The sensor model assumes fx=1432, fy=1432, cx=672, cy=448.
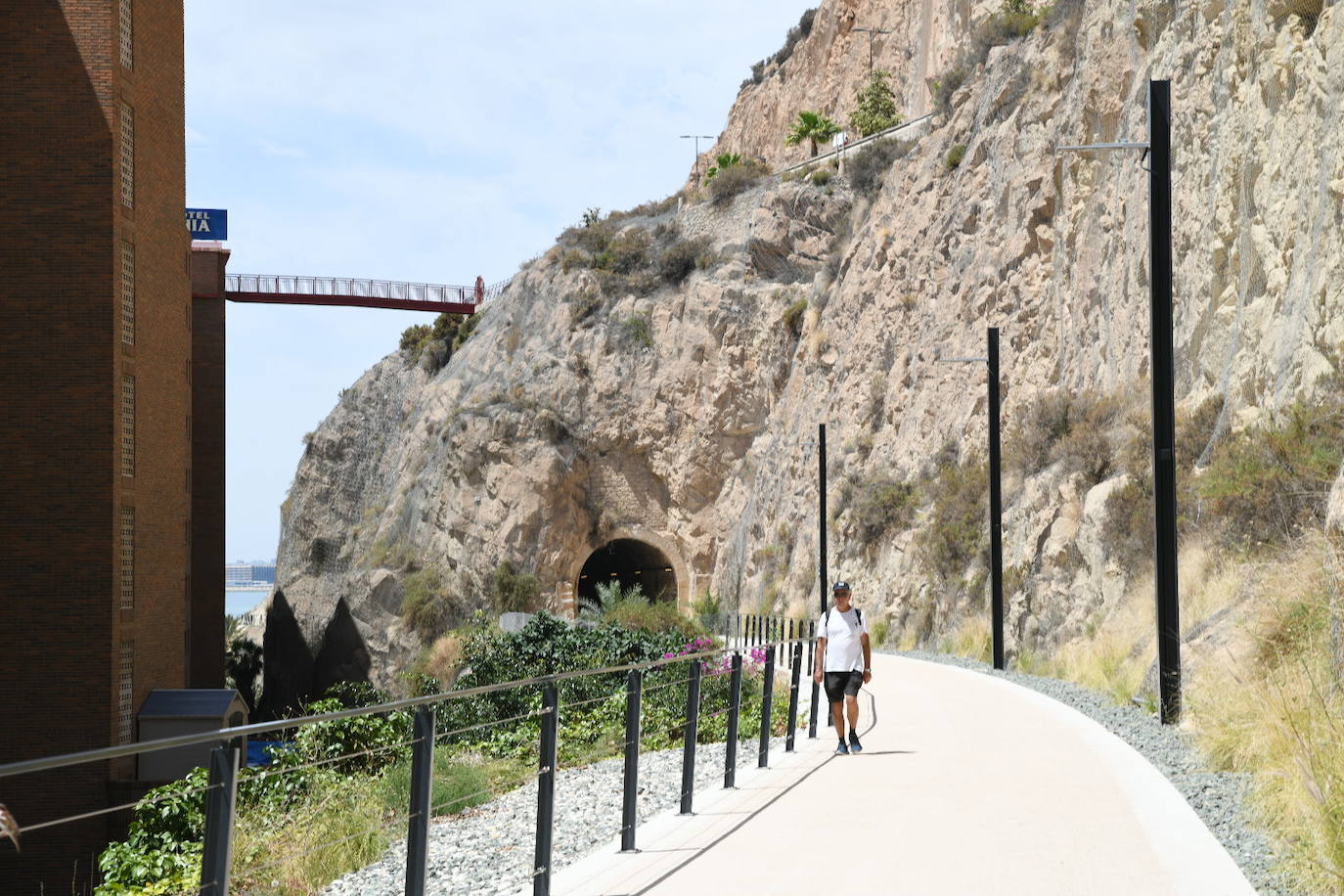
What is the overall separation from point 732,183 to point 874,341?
2256cm

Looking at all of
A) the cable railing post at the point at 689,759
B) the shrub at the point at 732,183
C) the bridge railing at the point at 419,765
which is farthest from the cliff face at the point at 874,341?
the bridge railing at the point at 419,765

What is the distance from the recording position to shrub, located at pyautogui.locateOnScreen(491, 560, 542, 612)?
6241 cm

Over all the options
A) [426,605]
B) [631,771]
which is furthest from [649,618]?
[426,605]

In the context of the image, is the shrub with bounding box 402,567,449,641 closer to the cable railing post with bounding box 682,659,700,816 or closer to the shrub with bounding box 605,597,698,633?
the shrub with bounding box 605,597,698,633

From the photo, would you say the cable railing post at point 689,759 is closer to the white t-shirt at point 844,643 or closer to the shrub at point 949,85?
the white t-shirt at point 844,643

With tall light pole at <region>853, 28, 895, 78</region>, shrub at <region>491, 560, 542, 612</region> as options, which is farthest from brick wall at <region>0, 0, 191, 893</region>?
tall light pole at <region>853, 28, 895, 78</region>

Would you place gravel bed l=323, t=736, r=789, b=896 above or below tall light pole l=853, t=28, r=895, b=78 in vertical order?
below

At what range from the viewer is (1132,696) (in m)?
18.1

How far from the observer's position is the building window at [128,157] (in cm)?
2880

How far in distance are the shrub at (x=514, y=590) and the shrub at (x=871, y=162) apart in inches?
892

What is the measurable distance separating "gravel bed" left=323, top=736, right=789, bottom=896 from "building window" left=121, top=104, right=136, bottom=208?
1802 cm

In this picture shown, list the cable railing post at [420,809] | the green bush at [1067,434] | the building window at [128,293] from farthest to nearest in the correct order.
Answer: the green bush at [1067,434], the building window at [128,293], the cable railing post at [420,809]

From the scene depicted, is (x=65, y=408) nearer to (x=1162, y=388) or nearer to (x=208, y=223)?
(x=1162, y=388)

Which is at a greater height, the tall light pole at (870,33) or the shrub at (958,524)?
the tall light pole at (870,33)
